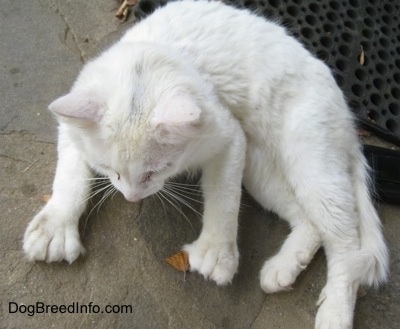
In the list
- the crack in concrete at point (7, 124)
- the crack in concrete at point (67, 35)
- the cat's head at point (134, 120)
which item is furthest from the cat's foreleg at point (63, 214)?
the crack in concrete at point (67, 35)

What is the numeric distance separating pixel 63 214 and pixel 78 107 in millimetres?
652

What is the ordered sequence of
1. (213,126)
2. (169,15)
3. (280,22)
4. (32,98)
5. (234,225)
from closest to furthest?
1. (213,126)
2. (234,225)
3. (169,15)
4. (32,98)
5. (280,22)

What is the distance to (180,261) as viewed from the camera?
2.36 metres

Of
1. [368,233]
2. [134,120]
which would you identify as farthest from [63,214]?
[368,233]

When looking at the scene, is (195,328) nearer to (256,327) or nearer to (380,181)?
(256,327)

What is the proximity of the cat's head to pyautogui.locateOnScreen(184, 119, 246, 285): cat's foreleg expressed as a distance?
1.00ft

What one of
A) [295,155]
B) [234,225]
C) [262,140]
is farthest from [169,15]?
[234,225]

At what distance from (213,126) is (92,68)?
0.57 m

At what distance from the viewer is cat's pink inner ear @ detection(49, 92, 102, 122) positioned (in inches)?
68.2

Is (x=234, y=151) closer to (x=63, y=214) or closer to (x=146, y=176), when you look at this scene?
(x=146, y=176)

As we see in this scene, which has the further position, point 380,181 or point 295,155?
point 380,181

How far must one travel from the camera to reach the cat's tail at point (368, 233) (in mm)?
2354

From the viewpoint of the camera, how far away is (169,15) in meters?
2.55

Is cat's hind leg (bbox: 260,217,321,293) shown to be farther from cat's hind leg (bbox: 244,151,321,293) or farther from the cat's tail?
the cat's tail
